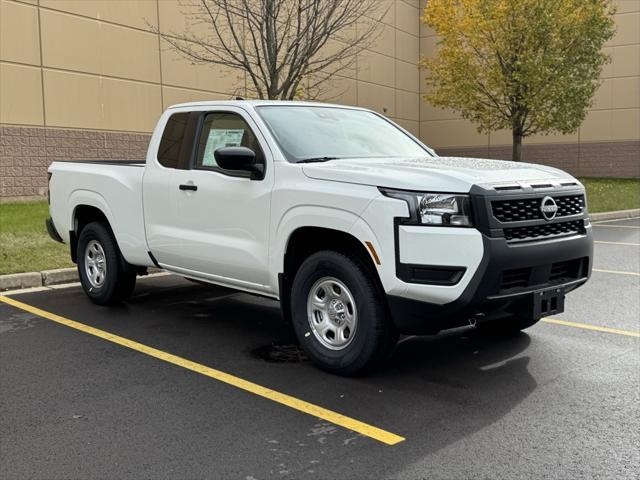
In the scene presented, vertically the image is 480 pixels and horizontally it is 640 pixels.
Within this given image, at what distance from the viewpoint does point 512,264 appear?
14.4 feet

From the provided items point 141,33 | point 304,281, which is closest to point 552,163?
point 141,33

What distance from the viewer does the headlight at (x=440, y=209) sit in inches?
171

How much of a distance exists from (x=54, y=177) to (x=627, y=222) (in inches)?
530

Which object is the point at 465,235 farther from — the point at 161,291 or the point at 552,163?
the point at 552,163

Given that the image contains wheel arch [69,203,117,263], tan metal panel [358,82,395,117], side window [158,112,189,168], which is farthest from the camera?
tan metal panel [358,82,395,117]

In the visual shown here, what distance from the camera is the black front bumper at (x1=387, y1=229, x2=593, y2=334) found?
14.1ft

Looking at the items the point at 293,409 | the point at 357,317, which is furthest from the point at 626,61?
the point at 293,409

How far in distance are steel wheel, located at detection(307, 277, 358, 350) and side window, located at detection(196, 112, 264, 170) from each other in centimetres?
139

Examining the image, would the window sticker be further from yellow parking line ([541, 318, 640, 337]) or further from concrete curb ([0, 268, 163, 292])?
concrete curb ([0, 268, 163, 292])

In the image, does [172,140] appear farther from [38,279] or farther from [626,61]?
[626,61]

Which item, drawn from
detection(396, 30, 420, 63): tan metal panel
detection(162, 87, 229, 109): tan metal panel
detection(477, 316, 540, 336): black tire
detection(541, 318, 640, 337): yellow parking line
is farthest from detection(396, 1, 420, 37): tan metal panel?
detection(477, 316, 540, 336): black tire

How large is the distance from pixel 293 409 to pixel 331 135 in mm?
2419

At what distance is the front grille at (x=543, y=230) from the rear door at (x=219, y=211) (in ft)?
5.95

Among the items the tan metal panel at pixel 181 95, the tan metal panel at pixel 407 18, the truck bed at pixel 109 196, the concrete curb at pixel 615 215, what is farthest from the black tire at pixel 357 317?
the tan metal panel at pixel 407 18
